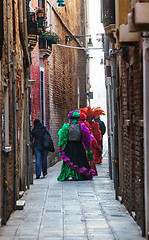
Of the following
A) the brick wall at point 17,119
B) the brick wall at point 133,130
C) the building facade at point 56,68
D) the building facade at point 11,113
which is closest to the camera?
the brick wall at point 133,130

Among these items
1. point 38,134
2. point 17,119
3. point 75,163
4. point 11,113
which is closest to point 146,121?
point 11,113

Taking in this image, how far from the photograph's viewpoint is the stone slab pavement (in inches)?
367

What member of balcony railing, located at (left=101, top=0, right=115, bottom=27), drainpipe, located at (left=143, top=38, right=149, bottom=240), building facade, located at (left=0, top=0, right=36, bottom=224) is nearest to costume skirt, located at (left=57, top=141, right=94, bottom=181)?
building facade, located at (left=0, top=0, right=36, bottom=224)

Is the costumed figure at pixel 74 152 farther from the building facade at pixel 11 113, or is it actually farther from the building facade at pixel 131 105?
the building facade at pixel 131 105

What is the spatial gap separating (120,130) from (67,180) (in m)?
4.76

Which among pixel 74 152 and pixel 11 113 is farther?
pixel 74 152

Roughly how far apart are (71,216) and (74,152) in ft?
21.5

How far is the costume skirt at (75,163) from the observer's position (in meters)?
17.4

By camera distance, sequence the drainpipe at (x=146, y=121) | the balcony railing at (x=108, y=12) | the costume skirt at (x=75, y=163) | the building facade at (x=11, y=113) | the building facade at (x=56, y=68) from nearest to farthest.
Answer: the drainpipe at (x=146, y=121), the building facade at (x=11, y=113), the balcony railing at (x=108, y=12), the costume skirt at (x=75, y=163), the building facade at (x=56, y=68)

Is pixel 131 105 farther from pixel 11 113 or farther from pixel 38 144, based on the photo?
pixel 38 144

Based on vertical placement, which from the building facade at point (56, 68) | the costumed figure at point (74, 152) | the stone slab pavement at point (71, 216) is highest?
the building facade at point (56, 68)

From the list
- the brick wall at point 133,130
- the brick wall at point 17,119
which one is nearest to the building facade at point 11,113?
the brick wall at point 17,119

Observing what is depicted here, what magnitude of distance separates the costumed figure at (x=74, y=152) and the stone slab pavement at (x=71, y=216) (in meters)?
1.24

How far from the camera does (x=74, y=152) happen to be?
57.6 ft
